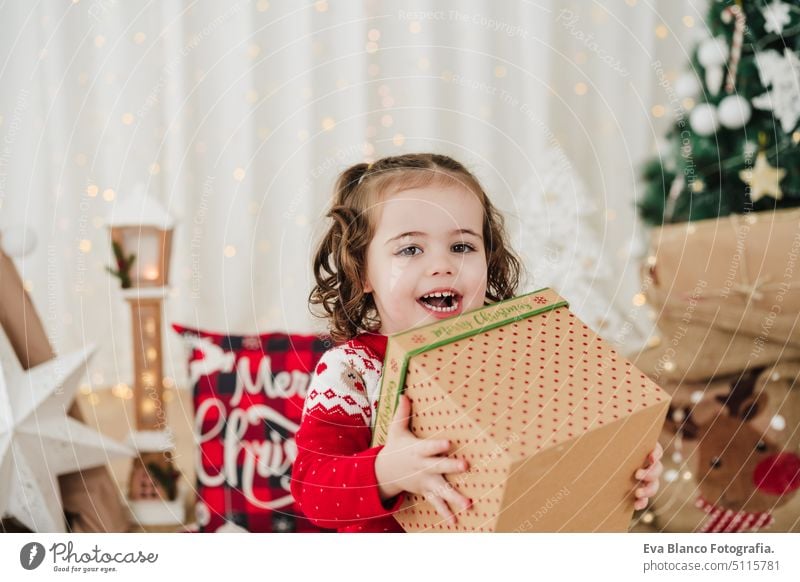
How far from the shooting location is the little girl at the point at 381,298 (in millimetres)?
517

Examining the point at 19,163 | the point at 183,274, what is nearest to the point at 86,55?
the point at 19,163

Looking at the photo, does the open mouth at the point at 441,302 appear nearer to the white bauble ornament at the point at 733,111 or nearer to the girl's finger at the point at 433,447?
the girl's finger at the point at 433,447

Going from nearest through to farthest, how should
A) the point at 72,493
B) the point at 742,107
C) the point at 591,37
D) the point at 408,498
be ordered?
the point at 408,498 < the point at 72,493 < the point at 742,107 < the point at 591,37

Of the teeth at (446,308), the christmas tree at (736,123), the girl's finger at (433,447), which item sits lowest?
the girl's finger at (433,447)

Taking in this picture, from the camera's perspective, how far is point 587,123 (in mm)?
1524

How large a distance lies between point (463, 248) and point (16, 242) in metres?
0.62

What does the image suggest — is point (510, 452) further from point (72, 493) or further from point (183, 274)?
point (183, 274)

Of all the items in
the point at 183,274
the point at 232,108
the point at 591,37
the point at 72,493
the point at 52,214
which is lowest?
the point at 72,493

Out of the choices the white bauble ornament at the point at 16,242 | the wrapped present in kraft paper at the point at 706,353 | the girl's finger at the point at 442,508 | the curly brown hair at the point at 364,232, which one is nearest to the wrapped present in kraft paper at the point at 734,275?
the wrapped present in kraft paper at the point at 706,353

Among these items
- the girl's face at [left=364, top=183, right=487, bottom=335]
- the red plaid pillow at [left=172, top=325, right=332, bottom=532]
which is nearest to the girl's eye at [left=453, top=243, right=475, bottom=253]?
the girl's face at [left=364, top=183, right=487, bottom=335]

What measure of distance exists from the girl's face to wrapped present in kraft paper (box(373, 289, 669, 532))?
9 cm

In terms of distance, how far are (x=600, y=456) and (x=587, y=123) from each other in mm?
1228

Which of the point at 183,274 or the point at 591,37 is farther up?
the point at 591,37

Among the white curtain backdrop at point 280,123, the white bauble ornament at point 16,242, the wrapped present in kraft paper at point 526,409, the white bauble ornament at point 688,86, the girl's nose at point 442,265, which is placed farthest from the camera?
the white bauble ornament at point 688,86
